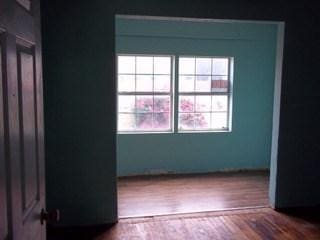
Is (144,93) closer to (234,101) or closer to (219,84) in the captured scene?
(219,84)

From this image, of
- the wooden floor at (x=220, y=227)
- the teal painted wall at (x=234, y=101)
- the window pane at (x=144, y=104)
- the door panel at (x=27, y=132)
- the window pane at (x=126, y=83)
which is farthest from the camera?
the window pane at (x=144, y=104)

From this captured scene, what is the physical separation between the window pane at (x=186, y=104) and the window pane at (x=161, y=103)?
206 millimetres

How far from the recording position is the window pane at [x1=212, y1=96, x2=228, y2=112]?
222 inches

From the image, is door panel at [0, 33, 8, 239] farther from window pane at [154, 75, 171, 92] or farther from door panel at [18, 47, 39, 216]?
window pane at [154, 75, 171, 92]

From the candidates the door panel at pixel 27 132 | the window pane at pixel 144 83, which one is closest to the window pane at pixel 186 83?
the window pane at pixel 144 83

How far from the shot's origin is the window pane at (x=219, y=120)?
568 centimetres

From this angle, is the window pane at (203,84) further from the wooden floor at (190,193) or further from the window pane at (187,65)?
the wooden floor at (190,193)

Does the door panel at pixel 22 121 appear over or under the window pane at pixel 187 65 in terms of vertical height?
under

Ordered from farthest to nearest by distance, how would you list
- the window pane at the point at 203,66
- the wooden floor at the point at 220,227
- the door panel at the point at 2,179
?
1. the window pane at the point at 203,66
2. the wooden floor at the point at 220,227
3. the door panel at the point at 2,179

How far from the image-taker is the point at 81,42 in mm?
3170

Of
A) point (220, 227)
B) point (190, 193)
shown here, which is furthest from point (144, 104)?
point (220, 227)

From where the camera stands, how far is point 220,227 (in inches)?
131

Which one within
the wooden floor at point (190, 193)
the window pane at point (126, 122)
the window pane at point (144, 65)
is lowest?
the wooden floor at point (190, 193)

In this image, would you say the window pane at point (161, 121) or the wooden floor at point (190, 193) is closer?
the wooden floor at point (190, 193)
